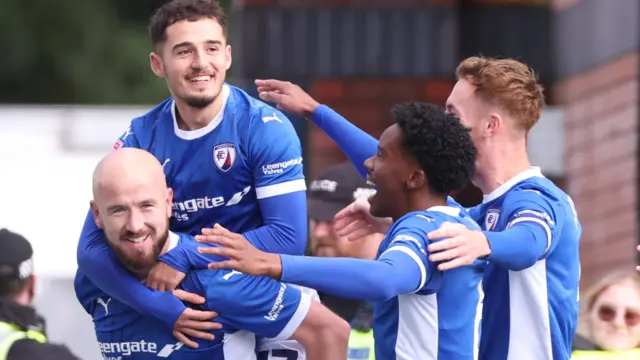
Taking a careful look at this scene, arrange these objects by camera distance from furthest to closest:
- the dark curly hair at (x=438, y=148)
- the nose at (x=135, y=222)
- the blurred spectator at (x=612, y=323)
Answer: the blurred spectator at (x=612, y=323), the nose at (x=135, y=222), the dark curly hair at (x=438, y=148)

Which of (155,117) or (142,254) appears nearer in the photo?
(142,254)

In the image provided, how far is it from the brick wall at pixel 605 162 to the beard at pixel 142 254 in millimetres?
5416

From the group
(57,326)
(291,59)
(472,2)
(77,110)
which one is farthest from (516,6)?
(57,326)

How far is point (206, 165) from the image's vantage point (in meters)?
5.87

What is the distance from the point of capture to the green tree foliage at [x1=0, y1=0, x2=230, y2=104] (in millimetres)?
21656

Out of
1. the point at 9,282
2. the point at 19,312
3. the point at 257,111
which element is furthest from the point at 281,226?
the point at 9,282

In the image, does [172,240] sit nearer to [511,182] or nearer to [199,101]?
[199,101]

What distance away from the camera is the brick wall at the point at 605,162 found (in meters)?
10.7

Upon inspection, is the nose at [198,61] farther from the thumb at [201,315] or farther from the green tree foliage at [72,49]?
the green tree foliage at [72,49]

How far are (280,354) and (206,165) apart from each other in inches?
30.5

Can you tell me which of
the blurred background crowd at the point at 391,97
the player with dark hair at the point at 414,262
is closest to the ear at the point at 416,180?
the player with dark hair at the point at 414,262

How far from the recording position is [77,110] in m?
10.7

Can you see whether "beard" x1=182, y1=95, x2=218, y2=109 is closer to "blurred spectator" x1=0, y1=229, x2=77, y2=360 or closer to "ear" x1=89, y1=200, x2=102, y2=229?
"ear" x1=89, y1=200, x2=102, y2=229

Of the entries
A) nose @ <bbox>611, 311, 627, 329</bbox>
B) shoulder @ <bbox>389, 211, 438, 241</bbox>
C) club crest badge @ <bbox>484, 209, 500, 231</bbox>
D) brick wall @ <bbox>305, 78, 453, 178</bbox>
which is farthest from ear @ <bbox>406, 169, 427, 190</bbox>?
brick wall @ <bbox>305, 78, 453, 178</bbox>
